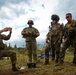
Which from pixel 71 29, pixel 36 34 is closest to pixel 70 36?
pixel 71 29

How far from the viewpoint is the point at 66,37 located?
46.3ft

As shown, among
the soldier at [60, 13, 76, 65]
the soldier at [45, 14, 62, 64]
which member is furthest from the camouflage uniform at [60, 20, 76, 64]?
the soldier at [45, 14, 62, 64]

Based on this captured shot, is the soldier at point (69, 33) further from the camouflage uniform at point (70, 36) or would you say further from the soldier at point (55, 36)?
the soldier at point (55, 36)

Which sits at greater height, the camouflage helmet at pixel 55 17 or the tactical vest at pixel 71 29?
the camouflage helmet at pixel 55 17

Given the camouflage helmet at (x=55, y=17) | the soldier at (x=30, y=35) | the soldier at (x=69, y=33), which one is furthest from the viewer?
the soldier at (x=30, y=35)

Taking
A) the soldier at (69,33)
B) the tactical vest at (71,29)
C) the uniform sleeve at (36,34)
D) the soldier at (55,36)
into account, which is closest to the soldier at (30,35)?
the uniform sleeve at (36,34)

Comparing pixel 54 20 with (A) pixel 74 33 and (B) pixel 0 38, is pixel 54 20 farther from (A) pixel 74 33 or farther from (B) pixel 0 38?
(B) pixel 0 38

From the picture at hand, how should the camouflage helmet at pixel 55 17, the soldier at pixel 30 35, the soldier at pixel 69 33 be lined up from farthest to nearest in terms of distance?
the soldier at pixel 30 35
the camouflage helmet at pixel 55 17
the soldier at pixel 69 33

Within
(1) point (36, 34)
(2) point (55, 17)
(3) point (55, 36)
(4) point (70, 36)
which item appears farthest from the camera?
(1) point (36, 34)

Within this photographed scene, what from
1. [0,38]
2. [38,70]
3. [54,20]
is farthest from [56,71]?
[54,20]

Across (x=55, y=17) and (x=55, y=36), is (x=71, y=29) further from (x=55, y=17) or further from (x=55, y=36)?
(x=55, y=36)

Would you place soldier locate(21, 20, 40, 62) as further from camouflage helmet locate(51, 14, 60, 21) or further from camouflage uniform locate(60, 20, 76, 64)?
camouflage uniform locate(60, 20, 76, 64)

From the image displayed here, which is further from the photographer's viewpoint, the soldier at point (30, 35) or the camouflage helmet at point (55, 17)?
the soldier at point (30, 35)

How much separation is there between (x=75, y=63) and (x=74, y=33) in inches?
56.1
